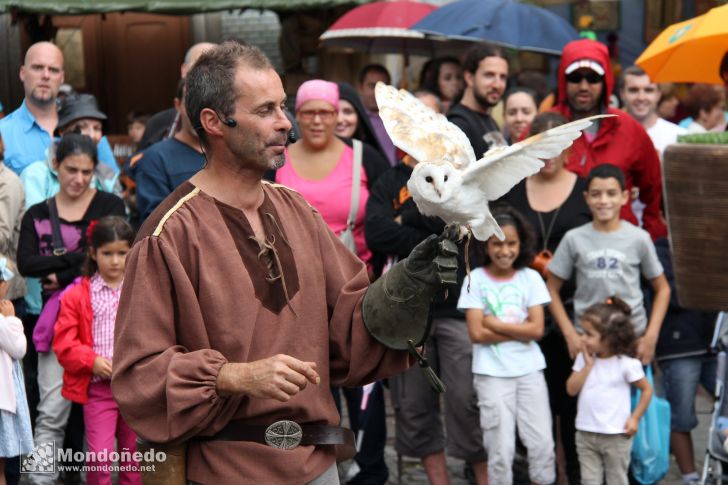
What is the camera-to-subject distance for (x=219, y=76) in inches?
128

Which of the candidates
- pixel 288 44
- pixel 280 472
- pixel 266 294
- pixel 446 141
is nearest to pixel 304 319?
pixel 266 294

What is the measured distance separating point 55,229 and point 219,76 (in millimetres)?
2769

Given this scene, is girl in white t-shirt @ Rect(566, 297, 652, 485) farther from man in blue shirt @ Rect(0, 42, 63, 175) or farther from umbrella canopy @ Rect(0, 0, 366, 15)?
umbrella canopy @ Rect(0, 0, 366, 15)

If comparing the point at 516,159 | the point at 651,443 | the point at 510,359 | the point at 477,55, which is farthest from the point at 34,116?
the point at 516,159

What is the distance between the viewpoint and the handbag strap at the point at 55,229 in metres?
5.71

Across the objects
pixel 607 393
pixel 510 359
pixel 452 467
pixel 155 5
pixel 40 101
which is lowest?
pixel 452 467

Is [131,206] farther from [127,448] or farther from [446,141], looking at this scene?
[446,141]

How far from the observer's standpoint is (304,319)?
3.25 metres

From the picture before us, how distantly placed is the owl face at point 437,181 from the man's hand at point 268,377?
21.2 inches

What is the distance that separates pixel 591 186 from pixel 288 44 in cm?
566

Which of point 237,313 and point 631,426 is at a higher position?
point 237,313

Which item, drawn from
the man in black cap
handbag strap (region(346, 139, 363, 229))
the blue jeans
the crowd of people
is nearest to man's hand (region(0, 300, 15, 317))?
the crowd of people

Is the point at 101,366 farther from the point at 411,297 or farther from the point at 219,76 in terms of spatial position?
the point at 411,297

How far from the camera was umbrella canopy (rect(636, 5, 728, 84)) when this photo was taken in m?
5.45
